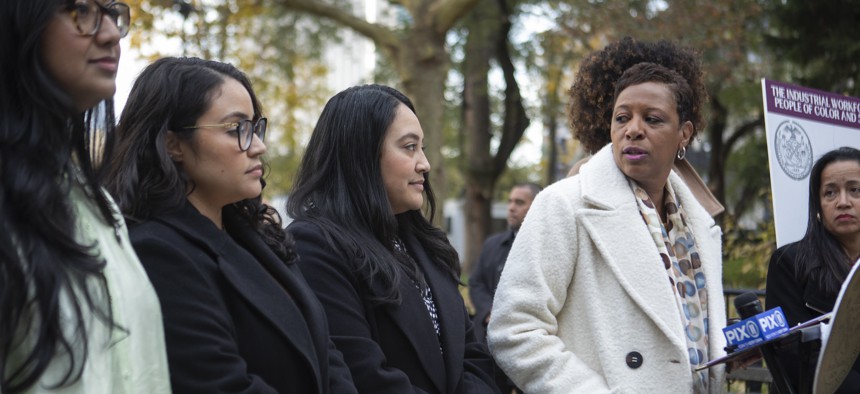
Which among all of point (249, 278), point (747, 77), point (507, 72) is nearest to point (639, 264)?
point (249, 278)

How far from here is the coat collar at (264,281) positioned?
2887 mm

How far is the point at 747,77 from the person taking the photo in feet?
59.2

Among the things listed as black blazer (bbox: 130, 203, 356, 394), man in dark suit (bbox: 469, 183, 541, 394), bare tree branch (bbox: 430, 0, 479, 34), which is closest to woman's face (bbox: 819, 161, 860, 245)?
black blazer (bbox: 130, 203, 356, 394)

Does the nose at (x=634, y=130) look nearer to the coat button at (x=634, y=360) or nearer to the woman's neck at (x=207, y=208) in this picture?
the coat button at (x=634, y=360)

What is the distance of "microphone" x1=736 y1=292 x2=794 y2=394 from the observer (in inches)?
124

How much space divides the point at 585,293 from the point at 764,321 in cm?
68

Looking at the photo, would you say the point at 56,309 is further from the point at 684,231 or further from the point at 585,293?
the point at 684,231

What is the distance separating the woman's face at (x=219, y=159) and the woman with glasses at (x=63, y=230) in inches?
26.3

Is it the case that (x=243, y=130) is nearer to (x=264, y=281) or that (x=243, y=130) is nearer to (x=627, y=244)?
(x=264, y=281)

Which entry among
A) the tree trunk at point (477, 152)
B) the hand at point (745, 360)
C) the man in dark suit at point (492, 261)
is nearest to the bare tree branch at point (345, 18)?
the tree trunk at point (477, 152)

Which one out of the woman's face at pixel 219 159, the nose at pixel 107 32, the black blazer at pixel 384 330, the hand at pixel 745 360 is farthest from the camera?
the hand at pixel 745 360

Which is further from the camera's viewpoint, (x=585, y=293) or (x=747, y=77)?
(x=747, y=77)

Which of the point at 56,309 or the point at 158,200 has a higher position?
the point at 158,200

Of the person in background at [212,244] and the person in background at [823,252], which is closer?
the person in background at [212,244]
